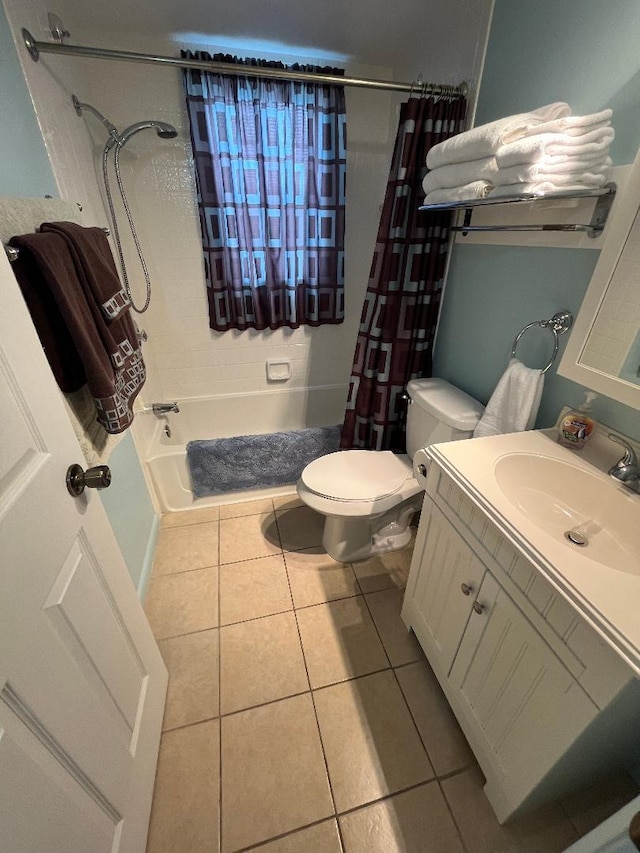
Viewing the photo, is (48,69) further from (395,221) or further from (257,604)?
(257,604)

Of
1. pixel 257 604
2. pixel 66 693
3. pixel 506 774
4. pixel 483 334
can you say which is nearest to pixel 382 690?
pixel 506 774

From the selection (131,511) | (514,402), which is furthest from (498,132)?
(131,511)

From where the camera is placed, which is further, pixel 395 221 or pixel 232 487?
pixel 232 487

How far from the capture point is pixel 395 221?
1543 millimetres

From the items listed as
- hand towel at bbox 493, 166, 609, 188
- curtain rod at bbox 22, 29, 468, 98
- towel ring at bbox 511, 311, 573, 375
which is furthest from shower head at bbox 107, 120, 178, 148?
towel ring at bbox 511, 311, 573, 375

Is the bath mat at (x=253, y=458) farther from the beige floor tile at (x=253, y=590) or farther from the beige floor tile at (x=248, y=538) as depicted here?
the beige floor tile at (x=253, y=590)

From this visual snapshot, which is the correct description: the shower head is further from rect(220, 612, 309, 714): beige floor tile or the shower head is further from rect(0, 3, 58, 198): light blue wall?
rect(220, 612, 309, 714): beige floor tile

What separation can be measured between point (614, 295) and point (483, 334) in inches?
21.9

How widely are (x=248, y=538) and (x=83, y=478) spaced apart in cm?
124

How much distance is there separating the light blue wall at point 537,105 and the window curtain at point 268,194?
788 millimetres

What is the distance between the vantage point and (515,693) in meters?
0.88

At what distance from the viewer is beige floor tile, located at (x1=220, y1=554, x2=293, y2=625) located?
1.53m

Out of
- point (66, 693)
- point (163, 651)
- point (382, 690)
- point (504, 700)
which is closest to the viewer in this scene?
point (66, 693)

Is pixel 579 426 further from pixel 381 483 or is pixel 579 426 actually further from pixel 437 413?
pixel 381 483
